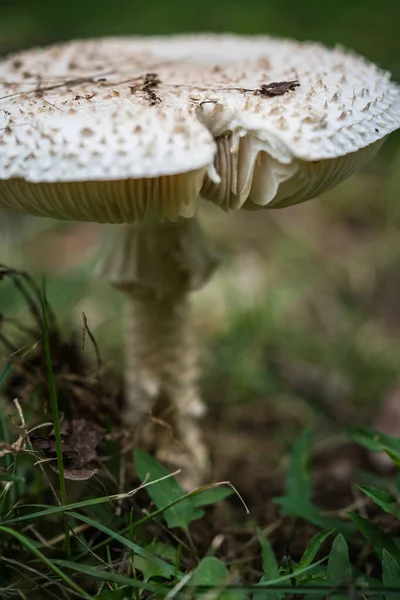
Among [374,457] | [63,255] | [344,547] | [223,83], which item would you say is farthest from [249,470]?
[63,255]

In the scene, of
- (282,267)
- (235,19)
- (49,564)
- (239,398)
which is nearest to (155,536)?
(49,564)

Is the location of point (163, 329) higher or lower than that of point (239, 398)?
higher

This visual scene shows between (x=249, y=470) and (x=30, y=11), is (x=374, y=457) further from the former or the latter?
(x=30, y=11)

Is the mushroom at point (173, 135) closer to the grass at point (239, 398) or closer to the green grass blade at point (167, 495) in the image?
the grass at point (239, 398)

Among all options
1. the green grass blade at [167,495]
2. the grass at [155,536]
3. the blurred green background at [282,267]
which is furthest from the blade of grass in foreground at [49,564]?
the blurred green background at [282,267]

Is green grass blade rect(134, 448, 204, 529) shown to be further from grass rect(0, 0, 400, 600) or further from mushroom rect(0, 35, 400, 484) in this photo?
mushroom rect(0, 35, 400, 484)

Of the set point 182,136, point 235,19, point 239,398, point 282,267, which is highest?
point 235,19

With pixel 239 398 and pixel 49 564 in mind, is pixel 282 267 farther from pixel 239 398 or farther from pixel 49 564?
pixel 49 564
